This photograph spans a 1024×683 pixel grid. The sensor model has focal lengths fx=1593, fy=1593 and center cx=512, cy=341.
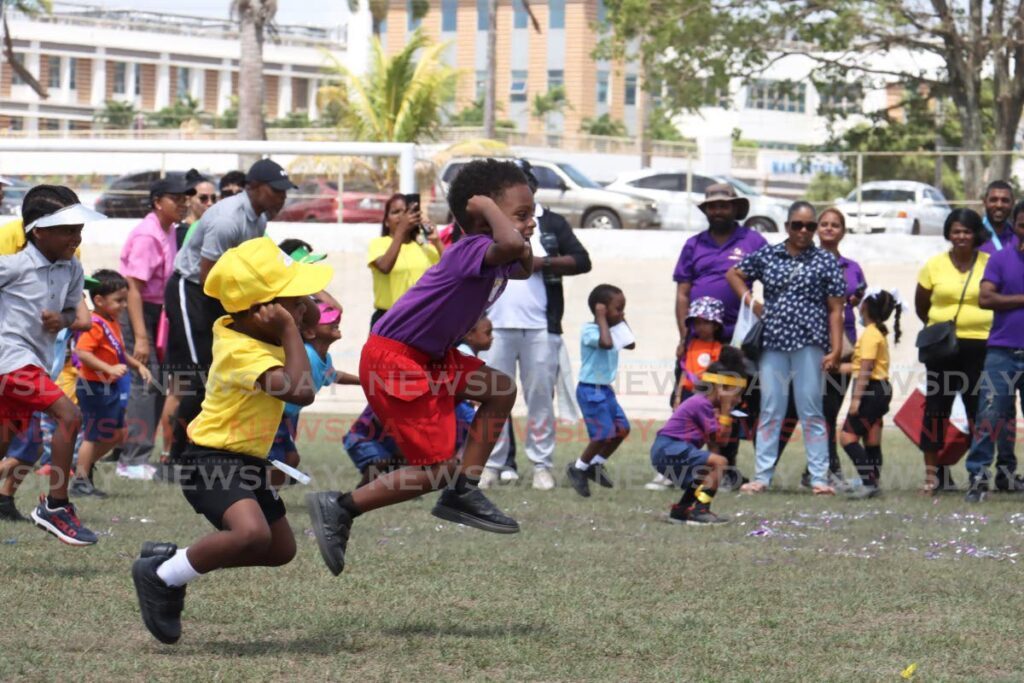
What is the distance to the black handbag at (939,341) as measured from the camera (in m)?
10.6

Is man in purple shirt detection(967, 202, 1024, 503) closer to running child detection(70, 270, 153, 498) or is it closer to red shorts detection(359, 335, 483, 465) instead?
red shorts detection(359, 335, 483, 465)

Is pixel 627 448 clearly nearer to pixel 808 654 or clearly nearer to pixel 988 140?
pixel 808 654

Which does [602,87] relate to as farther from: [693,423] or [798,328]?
[693,423]

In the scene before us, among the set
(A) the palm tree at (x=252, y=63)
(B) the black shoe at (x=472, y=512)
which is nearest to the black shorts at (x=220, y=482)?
(B) the black shoe at (x=472, y=512)

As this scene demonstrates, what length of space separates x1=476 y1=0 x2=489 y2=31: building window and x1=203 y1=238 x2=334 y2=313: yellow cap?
73253mm

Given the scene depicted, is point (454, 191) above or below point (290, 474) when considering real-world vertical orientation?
above

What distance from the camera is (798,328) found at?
1067cm

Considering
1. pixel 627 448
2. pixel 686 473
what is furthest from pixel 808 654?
pixel 627 448

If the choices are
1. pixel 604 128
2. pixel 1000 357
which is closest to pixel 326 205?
pixel 1000 357

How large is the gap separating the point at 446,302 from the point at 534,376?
4837 millimetres

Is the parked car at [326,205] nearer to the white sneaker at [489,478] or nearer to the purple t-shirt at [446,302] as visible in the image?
the white sneaker at [489,478]

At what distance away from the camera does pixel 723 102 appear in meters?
33.5

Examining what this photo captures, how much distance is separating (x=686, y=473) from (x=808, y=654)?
379cm

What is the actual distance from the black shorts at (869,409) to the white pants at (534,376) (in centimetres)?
211
